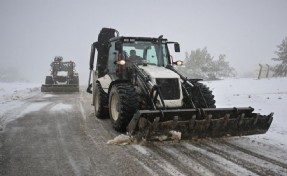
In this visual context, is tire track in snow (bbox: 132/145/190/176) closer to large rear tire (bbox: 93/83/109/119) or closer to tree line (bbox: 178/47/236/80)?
large rear tire (bbox: 93/83/109/119)

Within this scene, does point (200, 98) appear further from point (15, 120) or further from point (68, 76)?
point (68, 76)

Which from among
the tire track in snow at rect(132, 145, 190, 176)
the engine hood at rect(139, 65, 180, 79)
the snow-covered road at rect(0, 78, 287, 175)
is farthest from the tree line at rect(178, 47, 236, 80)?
the tire track in snow at rect(132, 145, 190, 176)

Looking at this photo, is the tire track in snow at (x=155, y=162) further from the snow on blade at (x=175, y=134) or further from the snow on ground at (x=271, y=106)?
the snow on ground at (x=271, y=106)

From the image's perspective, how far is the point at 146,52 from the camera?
8.91 meters

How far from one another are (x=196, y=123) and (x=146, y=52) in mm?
3199

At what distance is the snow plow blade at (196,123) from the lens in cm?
625

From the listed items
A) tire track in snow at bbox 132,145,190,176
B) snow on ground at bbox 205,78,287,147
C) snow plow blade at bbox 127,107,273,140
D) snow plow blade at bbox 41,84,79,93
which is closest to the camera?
tire track in snow at bbox 132,145,190,176

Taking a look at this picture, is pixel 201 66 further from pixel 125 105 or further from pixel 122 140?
pixel 122 140

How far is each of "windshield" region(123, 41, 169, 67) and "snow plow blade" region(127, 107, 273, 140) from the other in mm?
2659

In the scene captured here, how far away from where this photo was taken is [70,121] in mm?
9406

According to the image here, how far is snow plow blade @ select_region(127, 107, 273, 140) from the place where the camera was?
625 cm

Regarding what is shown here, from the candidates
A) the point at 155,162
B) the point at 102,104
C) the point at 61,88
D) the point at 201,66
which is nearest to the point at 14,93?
the point at 61,88

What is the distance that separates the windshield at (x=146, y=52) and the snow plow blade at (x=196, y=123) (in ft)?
8.72

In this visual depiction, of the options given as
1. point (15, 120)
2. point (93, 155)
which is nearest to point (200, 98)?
point (93, 155)
